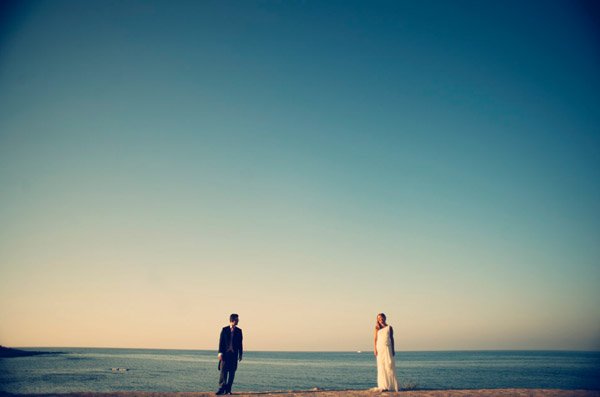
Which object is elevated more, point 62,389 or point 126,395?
point 126,395

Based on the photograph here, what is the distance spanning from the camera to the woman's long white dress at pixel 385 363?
1219 centimetres

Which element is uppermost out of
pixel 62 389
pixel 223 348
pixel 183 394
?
pixel 223 348

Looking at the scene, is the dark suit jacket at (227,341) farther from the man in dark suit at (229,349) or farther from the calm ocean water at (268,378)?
the calm ocean water at (268,378)

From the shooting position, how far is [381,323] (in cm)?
1288

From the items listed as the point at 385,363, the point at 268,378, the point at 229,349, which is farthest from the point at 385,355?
the point at 268,378

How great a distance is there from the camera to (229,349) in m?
11.4

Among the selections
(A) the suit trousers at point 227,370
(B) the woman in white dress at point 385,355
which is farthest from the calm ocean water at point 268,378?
(A) the suit trousers at point 227,370

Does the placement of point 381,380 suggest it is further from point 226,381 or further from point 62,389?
point 62,389

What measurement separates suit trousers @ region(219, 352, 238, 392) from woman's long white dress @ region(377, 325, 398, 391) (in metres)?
4.78

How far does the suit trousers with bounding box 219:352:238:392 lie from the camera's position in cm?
1091

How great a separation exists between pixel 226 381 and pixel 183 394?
4.49 ft

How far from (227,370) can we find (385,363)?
5294 mm

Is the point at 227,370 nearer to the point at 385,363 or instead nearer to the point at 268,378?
the point at 385,363

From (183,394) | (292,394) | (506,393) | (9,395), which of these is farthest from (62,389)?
(506,393)
